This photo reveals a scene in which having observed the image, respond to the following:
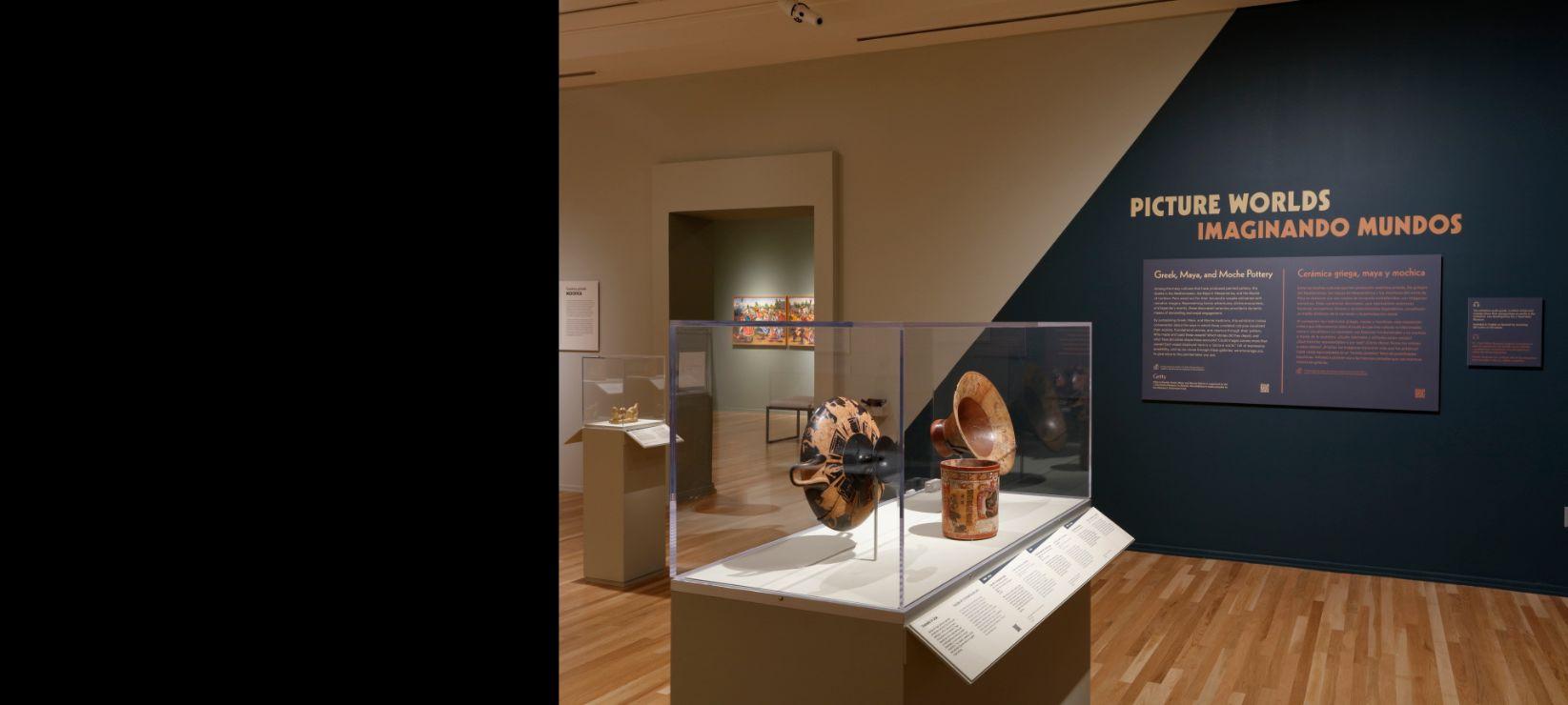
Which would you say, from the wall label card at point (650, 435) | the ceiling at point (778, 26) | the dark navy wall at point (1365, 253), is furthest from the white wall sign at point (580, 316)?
the dark navy wall at point (1365, 253)

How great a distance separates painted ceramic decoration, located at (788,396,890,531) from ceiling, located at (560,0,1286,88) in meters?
4.49

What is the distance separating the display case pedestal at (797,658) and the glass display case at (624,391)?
3.23 metres

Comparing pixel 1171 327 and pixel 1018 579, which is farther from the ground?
pixel 1171 327

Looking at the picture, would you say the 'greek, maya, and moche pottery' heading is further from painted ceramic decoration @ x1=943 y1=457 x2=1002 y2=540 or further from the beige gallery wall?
painted ceramic decoration @ x1=943 y1=457 x2=1002 y2=540

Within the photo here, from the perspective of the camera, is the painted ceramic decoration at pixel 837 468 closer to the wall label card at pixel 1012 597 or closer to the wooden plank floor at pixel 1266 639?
the wall label card at pixel 1012 597

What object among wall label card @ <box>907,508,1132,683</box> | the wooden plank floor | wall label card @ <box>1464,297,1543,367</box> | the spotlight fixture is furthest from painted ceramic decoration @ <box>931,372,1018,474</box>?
wall label card @ <box>1464,297,1543,367</box>

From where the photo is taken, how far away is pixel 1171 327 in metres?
6.39

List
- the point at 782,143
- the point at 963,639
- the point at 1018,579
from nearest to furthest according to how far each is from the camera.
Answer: the point at 963,639 → the point at 1018,579 → the point at 782,143

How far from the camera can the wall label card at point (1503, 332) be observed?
557cm
